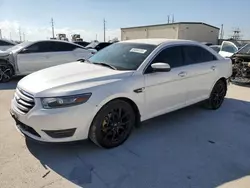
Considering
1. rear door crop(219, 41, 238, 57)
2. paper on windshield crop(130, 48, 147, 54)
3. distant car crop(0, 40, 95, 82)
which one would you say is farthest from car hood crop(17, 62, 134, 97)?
rear door crop(219, 41, 238, 57)

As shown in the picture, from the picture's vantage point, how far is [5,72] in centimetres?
800

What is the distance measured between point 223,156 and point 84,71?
7.55 ft

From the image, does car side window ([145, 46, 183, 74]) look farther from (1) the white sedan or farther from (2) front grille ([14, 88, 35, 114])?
(2) front grille ([14, 88, 35, 114])

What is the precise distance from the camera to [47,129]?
292cm

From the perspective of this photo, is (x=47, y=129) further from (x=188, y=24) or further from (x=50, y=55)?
(x=188, y=24)

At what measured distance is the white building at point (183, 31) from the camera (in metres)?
38.1

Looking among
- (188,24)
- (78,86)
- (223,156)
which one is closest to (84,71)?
(78,86)

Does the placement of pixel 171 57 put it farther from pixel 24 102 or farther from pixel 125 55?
pixel 24 102

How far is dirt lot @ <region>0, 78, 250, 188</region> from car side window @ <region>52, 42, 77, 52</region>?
497 centimetres

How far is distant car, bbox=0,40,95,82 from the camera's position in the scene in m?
7.99

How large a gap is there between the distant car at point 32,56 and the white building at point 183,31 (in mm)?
31712

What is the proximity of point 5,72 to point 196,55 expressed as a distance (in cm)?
627

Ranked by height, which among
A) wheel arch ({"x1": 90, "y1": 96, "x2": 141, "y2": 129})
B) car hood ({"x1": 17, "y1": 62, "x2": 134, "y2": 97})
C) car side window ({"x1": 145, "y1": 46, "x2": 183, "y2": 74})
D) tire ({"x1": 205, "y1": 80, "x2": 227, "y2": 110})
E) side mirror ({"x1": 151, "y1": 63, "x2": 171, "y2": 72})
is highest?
car side window ({"x1": 145, "y1": 46, "x2": 183, "y2": 74})

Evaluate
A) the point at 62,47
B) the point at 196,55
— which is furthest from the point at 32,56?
the point at 196,55
